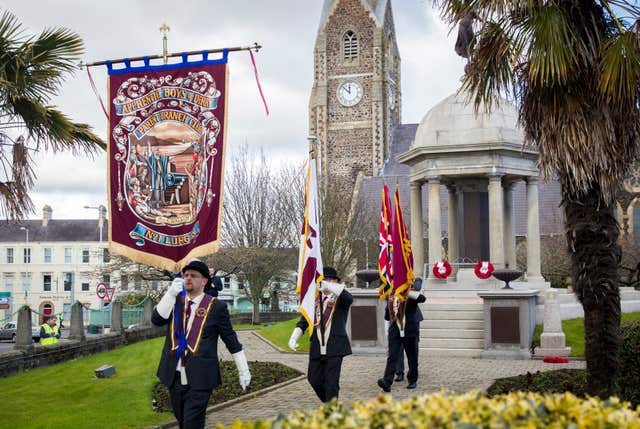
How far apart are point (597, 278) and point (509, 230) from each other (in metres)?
18.8

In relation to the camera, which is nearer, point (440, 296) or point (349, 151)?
point (440, 296)

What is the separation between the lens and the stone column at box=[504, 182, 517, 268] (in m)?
27.2

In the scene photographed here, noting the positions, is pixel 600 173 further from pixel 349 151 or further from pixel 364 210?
pixel 349 151

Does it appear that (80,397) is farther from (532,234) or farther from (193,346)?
(532,234)

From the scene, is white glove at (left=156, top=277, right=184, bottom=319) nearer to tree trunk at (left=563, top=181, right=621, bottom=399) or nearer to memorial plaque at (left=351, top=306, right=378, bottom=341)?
tree trunk at (left=563, top=181, right=621, bottom=399)

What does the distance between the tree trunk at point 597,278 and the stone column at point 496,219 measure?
1469cm

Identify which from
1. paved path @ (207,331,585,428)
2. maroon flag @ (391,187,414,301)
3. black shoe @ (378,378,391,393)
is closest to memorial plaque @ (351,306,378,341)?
paved path @ (207,331,585,428)

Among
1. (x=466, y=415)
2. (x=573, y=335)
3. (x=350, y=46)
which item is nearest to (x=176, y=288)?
(x=466, y=415)

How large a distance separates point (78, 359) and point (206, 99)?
11.5 metres

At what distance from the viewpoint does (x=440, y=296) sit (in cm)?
2395

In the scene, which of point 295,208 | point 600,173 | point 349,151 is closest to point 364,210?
point 295,208

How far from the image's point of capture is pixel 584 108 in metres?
9.66

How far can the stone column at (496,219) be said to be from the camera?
2438 centimetres

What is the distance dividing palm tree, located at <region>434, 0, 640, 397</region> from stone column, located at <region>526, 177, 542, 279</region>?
15.8m
